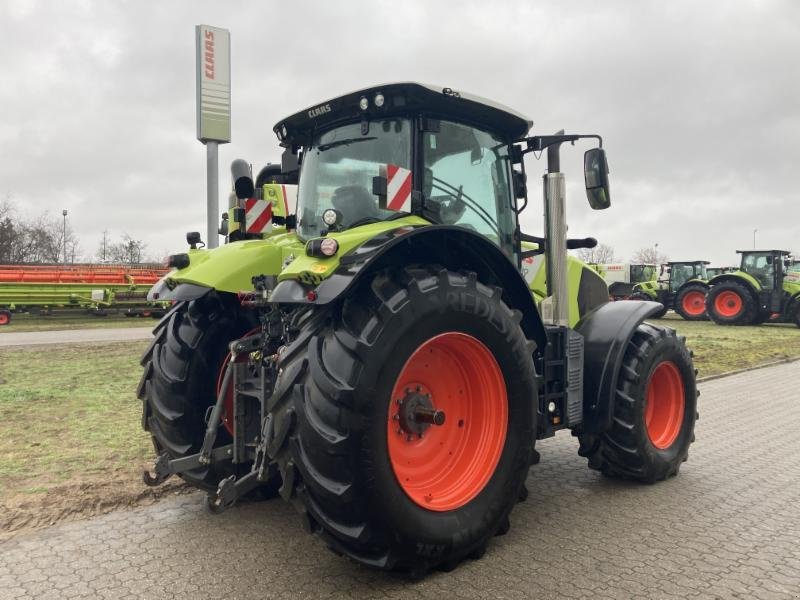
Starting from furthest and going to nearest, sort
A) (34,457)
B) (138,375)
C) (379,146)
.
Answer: (138,375)
(34,457)
(379,146)

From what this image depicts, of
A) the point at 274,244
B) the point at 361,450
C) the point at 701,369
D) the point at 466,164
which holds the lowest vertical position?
the point at 701,369

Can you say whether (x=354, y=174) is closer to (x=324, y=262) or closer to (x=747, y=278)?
(x=324, y=262)

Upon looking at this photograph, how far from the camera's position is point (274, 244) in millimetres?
3979

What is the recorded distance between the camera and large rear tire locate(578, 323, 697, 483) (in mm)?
4215

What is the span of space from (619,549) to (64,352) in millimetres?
11157

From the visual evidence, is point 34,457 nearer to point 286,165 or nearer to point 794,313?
point 286,165

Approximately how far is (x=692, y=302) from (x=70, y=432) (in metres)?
23.0

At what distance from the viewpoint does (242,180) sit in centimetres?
399

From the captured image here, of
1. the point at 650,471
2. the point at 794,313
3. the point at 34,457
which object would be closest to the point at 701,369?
the point at 650,471

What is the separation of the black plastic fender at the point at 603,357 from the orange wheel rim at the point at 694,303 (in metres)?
21.4

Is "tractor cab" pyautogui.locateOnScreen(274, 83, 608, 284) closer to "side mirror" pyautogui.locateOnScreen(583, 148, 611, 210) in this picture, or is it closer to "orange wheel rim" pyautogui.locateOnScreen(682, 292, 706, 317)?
"side mirror" pyautogui.locateOnScreen(583, 148, 611, 210)

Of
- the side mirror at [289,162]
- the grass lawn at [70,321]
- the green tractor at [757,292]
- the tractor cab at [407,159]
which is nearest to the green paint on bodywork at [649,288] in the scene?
the green tractor at [757,292]

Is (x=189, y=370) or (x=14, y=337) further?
(x=14, y=337)

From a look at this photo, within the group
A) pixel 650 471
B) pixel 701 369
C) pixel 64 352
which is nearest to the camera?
pixel 650 471
